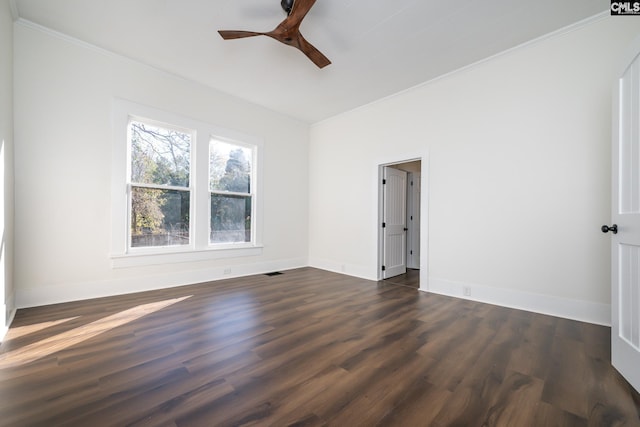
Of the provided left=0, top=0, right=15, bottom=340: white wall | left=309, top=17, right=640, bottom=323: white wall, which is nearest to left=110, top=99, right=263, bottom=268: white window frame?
left=0, top=0, right=15, bottom=340: white wall

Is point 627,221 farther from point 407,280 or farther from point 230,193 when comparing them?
point 230,193

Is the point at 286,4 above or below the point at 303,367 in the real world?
above

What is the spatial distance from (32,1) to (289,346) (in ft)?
13.6

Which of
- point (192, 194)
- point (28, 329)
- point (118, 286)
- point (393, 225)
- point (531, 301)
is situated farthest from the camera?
point (393, 225)

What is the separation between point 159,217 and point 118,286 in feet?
3.40

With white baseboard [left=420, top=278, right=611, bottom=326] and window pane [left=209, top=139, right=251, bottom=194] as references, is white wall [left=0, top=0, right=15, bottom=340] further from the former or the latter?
white baseboard [left=420, top=278, right=611, bottom=326]

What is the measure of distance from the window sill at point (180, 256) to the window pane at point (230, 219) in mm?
198

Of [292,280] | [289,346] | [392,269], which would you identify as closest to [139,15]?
[289,346]

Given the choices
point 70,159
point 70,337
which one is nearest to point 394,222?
point 70,337

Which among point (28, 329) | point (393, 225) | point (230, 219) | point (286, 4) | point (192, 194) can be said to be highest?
point (286, 4)

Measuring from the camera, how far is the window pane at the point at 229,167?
449 centimetres

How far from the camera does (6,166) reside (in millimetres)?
2525

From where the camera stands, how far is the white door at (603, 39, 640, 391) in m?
1.68

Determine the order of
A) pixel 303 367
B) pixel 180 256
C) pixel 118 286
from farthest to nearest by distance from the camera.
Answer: pixel 180 256 < pixel 118 286 < pixel 303 367
